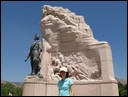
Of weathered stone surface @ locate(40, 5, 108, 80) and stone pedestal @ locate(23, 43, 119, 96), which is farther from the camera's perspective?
weathered stone surface @ locate(40, 5, 108, 80)

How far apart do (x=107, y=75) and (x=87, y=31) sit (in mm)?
3287

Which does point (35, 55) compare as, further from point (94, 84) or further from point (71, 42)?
point (94, 84)

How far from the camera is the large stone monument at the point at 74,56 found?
13.1m

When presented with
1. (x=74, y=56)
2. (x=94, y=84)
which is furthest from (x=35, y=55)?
(x=94, y=84)

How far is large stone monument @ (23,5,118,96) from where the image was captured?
516 inches

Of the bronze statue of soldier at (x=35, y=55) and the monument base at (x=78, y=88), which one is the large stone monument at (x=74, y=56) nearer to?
the monument base at (x=78, y=88)

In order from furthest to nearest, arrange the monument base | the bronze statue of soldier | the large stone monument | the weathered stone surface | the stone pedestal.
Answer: the weathered stone surface → the large stone monument → the bronze statue of soldier → the stone pedestal → the monument base

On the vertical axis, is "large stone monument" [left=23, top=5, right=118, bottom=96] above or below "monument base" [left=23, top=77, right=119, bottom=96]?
above

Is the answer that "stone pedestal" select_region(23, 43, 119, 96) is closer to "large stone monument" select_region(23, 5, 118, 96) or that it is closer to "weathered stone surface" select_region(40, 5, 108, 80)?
"large stone monument" select_region(23, 5, 118, 96)

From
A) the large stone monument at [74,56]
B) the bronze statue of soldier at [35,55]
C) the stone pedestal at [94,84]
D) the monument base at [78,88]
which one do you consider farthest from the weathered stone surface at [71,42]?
the bronze statue of soldier at [35,55]

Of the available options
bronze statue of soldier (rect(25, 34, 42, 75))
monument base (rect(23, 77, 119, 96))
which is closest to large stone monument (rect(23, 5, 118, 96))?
monument base (rect(23, 77, 119, 96))

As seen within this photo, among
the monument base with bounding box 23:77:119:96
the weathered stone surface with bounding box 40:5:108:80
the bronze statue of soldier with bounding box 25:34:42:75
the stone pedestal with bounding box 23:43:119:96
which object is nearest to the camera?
the monument base with bounding box 23:77:119:96

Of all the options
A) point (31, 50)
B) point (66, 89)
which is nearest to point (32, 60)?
point (31, 50)

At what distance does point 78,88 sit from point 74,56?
2.11m
